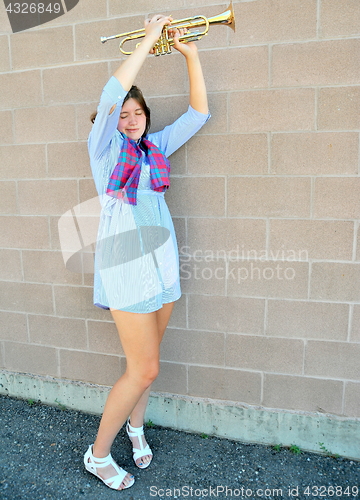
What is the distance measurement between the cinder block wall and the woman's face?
1.04ft

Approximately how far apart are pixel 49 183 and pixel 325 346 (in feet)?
5.92

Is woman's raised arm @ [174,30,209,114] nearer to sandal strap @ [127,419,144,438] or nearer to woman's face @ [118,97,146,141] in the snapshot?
woman's face @ [118,97,146,141]

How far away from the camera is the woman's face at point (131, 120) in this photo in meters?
1.89

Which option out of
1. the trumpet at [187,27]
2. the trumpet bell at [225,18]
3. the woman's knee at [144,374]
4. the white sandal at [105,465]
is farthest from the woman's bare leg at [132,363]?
the trumpet bell at [225,18]

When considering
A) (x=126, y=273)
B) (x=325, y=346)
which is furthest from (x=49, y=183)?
(x=325, y=346)

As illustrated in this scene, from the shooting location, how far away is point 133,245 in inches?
73.2

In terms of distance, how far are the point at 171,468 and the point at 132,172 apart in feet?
4.97

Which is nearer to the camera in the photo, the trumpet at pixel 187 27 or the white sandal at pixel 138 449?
the trumpet at pixel 187 27

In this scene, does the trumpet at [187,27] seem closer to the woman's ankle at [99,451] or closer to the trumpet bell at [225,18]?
the trumpet bell at [225,18]

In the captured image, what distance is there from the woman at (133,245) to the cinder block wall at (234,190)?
0.93 feet

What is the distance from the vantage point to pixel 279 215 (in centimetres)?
211

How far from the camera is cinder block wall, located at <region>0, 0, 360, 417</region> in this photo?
199 cm

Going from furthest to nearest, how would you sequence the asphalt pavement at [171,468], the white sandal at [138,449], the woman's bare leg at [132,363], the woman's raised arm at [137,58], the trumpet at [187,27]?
the white sandal at [138,449] < the asphalt pavement at [171,468] < the woman's bare leg at [132,363] < the trumpet at [187,27] < the woman's raised arm at [137,58]

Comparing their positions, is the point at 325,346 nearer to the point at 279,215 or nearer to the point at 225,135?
the point at 279,215
